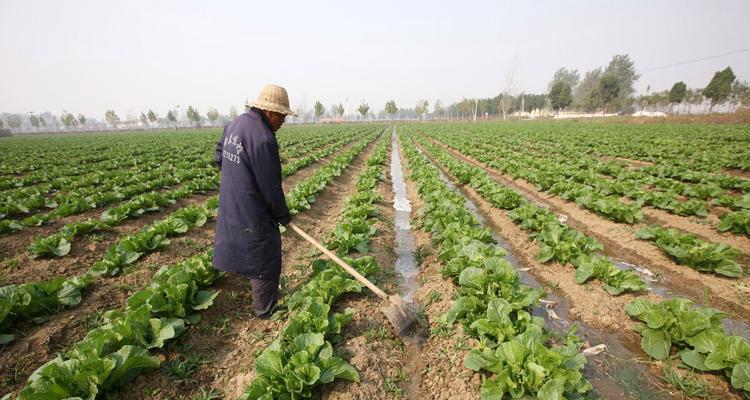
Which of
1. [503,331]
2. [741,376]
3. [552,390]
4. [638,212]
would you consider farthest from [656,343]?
[638,212]

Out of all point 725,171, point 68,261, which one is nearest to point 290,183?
point 68,261

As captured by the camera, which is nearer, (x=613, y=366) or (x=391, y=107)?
(x=613, y=366)

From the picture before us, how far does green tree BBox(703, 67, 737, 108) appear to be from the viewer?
167ft

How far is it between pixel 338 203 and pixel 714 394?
8409 mm

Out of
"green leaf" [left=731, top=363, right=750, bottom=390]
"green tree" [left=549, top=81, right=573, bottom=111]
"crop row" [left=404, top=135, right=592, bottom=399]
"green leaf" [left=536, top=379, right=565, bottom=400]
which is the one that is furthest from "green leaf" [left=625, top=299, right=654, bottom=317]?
"green tree" [left=549, top=81, right=573, bottom=111]

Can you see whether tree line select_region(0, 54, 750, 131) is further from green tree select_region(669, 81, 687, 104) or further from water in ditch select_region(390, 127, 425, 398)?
water in ditch select_region(390, 127, 425, 398)

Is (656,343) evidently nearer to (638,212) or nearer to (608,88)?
(638,212)

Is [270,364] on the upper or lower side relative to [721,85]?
lower

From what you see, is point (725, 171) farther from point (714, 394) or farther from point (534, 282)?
point (714, 394)

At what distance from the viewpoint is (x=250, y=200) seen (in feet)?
11.7

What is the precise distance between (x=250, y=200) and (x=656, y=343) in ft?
14.9

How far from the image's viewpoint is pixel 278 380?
2.90m

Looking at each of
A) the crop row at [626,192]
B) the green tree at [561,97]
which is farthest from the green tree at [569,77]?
the crop row at [626,192]

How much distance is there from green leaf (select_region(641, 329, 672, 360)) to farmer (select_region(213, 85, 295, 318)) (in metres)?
4.12
